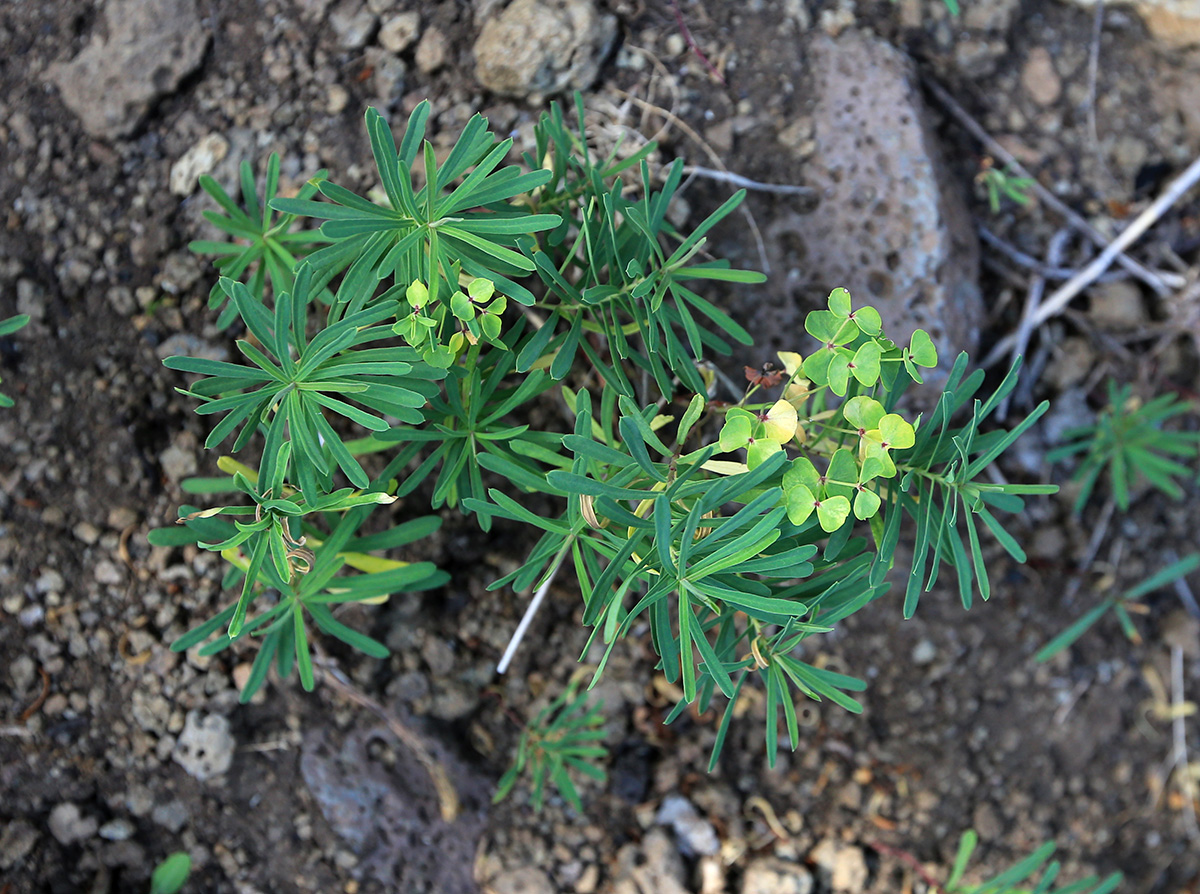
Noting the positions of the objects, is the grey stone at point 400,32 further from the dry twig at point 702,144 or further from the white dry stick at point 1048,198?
the white dry stick at point 1048,198

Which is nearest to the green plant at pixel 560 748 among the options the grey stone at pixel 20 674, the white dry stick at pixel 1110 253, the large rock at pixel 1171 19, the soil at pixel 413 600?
the soil at pixel 413 600

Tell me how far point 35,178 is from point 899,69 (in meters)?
2.27

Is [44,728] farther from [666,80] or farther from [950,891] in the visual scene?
[950,891]

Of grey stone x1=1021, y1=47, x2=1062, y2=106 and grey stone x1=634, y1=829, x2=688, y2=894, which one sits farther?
grey stone x1=1021, y1=47, x2=1062, y2=106

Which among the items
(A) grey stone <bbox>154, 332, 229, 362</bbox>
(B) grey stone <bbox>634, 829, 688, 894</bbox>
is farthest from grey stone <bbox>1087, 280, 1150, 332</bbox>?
(A) grey stone <bbox>154, 332, 229, 362</bbox>

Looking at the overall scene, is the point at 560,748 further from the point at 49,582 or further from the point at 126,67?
the point at 126,67

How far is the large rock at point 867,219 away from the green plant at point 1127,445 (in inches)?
22.6

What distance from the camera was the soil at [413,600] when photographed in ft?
7.09

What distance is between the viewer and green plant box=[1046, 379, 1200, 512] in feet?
8.43

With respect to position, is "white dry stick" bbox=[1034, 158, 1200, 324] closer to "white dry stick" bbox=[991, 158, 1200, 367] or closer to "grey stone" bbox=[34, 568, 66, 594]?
"white dry stick" bbox=[991, 158, 1200, 367]

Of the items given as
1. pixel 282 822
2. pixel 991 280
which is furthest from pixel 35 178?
pixel 991 280

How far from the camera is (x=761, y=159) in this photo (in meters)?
2.34

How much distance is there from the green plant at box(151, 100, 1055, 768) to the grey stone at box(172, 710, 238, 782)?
1.43 feet

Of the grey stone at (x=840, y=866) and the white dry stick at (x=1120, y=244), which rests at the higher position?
the white dry stick at (x=1120, y=244)
